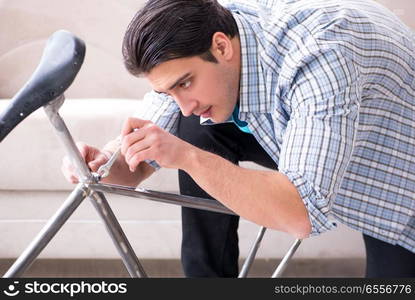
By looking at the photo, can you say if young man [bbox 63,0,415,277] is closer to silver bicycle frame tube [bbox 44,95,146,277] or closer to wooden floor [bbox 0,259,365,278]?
silver bicycle frame tube [bbox 44,95,146,277]

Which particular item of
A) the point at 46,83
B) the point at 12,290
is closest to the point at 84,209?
the point at 12,290

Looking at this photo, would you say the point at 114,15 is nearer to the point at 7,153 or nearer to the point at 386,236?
the point at 7,153

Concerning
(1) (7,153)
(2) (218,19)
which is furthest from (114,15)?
(2) (218,19)

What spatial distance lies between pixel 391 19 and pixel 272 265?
36.7 inches

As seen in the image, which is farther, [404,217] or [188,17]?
[404,217]

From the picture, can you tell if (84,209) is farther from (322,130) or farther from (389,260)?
(322,130)

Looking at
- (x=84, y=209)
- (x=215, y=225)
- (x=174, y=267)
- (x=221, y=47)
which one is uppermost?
(x=221, y=47)

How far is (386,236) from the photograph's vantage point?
46.9 inches

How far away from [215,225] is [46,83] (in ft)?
1.67

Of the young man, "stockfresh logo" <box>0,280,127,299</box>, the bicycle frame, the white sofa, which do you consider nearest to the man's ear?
the young man

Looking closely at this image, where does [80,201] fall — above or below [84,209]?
above

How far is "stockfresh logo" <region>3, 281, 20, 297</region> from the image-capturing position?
3.56ft

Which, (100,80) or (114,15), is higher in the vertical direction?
(114,15)

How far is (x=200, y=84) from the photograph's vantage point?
1.08 meters
